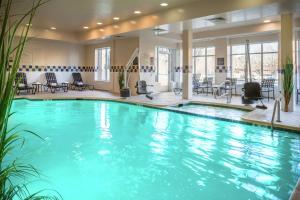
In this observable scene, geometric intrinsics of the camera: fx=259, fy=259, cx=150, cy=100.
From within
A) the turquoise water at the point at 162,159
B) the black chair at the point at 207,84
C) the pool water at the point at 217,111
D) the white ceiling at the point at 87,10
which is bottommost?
the turquoise water at the point at 162,159

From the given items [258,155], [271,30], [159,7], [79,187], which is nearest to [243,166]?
[258,155]

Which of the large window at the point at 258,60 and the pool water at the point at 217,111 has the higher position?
the large window at the point at 258,60

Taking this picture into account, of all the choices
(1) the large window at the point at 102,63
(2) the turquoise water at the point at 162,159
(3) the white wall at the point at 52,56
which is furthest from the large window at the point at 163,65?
(2) the turquoise water at the point at 162,159

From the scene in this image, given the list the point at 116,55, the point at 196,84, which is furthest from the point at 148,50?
the point at 196,84

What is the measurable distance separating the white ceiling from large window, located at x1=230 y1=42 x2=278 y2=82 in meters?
5.17

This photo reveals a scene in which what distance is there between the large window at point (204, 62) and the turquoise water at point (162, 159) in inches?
271

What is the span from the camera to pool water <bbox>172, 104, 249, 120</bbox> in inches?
262

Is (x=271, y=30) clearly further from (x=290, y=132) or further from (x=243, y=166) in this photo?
(x=243, y=166)

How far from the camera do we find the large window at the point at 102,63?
13805 millimetres

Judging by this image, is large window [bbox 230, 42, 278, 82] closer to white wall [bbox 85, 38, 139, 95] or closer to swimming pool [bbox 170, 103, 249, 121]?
swimming pool [bbox 170, 103, 249, 121]

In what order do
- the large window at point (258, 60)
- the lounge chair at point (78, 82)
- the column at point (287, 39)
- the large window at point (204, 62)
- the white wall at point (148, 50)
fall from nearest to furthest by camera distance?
the column at point (287, 39)
the large window at point (258, 60)
the white wall at point (148, 50)
the large window at point (204, 62)
the lounge chair at point (78, 82)

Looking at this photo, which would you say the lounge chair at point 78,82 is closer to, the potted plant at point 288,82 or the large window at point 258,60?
the large window at point 258,60

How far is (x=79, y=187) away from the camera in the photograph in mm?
2812

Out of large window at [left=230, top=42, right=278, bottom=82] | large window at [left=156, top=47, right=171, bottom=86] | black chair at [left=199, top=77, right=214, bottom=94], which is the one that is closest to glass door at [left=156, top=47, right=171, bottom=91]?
large window at [left=156, top=47, right=171, bottom=86]
